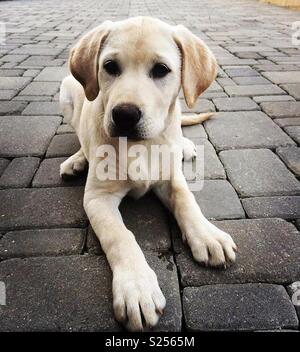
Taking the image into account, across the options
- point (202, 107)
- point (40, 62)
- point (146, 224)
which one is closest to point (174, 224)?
point (146, 224)

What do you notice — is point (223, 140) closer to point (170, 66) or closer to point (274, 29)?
point (170, 66)

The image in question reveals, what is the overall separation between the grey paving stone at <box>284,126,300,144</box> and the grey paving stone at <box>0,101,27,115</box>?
2877mm

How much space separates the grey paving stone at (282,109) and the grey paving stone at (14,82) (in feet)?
10.2

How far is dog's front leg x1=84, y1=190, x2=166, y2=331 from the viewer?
1.63 metres

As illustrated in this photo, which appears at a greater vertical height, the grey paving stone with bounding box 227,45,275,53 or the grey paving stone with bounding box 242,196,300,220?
the grey paving stone with bounding box 242,196,300,220

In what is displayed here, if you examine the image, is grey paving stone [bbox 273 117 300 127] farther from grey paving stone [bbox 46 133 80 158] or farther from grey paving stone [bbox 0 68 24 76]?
grey paving stone [bbox 0 68 24 76]

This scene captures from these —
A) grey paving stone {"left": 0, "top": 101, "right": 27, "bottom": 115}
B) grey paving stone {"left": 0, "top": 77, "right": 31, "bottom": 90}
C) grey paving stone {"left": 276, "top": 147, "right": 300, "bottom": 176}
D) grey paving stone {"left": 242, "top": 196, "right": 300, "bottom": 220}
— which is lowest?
grey paving stone {"left": 0, "top": 77, "right": 31, "bottom": 90}

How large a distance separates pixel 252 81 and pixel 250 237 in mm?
3325

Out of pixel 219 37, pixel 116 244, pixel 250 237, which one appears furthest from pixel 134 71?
pixel 219 37

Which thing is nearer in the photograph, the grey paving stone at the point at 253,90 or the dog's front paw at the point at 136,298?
the dog's front paw at the point at 136,298

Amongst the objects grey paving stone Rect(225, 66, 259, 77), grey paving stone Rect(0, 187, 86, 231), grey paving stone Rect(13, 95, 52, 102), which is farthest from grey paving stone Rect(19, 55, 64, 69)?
grey paving stone Rect(0, 187, 86, 231)

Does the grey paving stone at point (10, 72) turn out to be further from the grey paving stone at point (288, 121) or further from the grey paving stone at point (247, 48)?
the grey paving stone at point (247, 48)

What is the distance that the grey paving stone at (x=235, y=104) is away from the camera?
406 centimetres

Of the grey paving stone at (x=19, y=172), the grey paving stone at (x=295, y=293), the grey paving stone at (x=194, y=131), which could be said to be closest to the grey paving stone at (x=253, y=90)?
the grey paving stone at (x=194, y=131)
